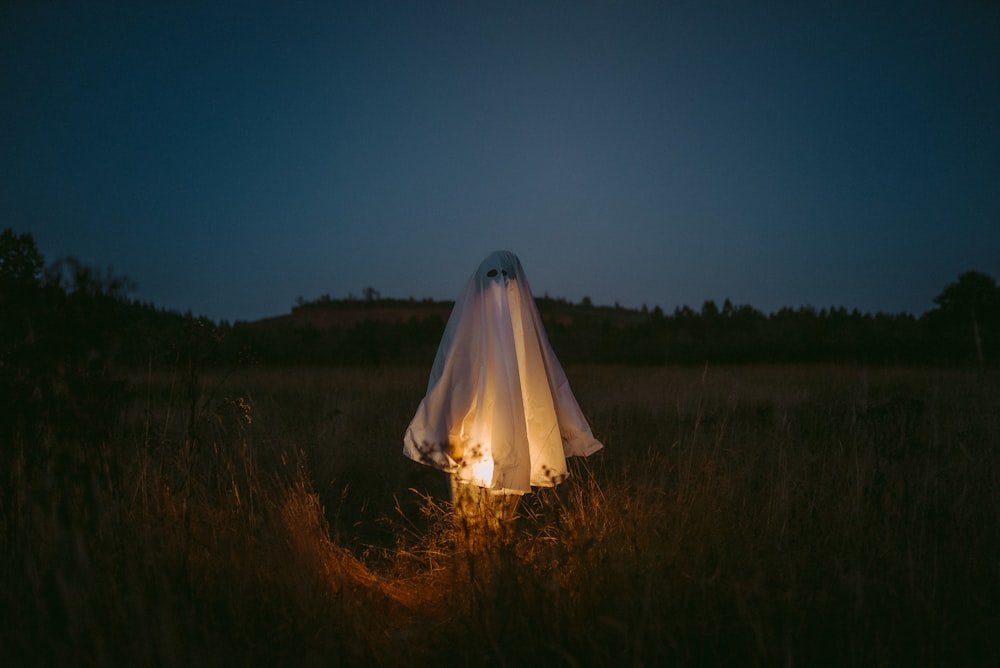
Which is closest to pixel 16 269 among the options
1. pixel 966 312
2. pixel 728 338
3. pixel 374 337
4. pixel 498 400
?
pixel 498 400

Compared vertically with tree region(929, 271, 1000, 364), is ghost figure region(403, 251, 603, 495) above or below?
below

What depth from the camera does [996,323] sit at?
58.1ft

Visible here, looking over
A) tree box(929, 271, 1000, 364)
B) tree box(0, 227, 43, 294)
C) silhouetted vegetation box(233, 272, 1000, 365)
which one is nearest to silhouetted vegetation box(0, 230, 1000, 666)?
tree box(0, 227, 43, 294)

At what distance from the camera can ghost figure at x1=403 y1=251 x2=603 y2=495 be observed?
2.88 m

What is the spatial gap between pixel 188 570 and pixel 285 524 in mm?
556

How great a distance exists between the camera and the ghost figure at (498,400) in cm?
288

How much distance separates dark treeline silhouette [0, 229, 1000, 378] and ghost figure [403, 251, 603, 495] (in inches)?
56.4

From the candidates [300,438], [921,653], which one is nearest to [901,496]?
[921,653]

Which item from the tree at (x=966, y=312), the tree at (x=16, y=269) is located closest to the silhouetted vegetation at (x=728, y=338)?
the tree at (x=966, y=312)

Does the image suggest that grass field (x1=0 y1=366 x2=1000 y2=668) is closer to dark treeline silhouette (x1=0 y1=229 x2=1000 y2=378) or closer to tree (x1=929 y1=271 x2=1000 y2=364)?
dark treeline silhouette (x1=0 y1=229 x2=1000 y2=378)

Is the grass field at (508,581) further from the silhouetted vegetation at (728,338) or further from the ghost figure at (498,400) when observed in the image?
the silhouetted vegetation at (728,338)

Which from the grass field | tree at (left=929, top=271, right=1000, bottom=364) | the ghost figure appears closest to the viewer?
the grass field

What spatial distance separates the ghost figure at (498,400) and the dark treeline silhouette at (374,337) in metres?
1.43

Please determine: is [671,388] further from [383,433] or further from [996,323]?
[996,323]
